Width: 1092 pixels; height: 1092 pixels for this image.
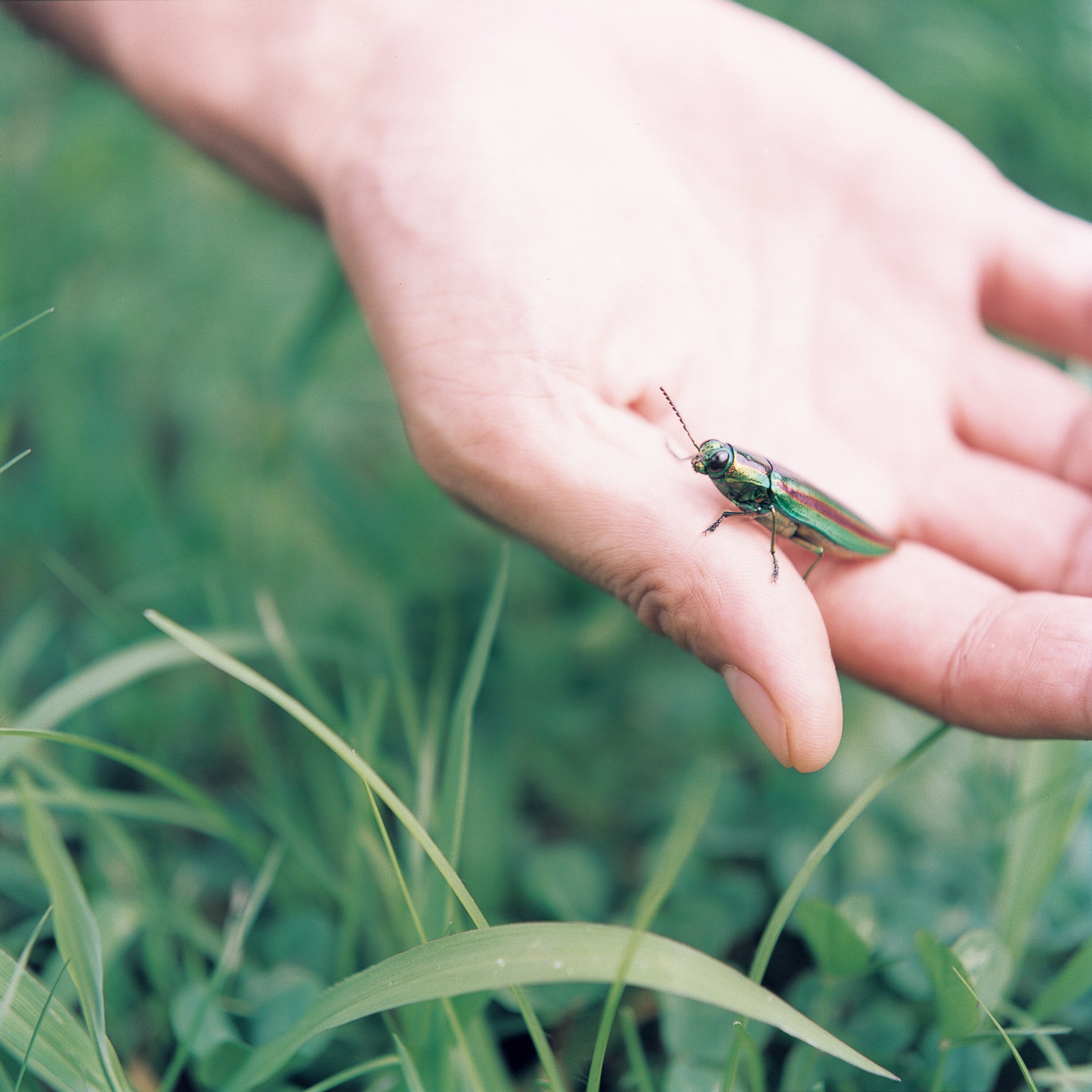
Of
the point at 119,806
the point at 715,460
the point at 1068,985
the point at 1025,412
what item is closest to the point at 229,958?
the point at 119,806

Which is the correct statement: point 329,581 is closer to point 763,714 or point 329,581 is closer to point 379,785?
point 379,785

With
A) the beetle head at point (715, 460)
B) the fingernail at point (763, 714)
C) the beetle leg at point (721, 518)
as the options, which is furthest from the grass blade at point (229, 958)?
the beetle head at point (715, 460)

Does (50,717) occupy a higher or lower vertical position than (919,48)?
lower

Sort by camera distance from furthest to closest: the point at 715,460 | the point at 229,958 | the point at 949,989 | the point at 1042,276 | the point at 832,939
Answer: the point at 1042,276, the point at 715,460, the point at 229,958, the point at 832,939, the point at 949,989

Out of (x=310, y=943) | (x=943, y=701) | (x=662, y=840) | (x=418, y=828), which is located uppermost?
(x=943, y=701)

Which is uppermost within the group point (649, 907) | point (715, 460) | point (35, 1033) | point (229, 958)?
point (715, 460)

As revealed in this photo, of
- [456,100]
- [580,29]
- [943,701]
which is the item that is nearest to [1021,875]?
[943,701]

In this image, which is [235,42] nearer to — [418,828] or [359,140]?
[359,140]
